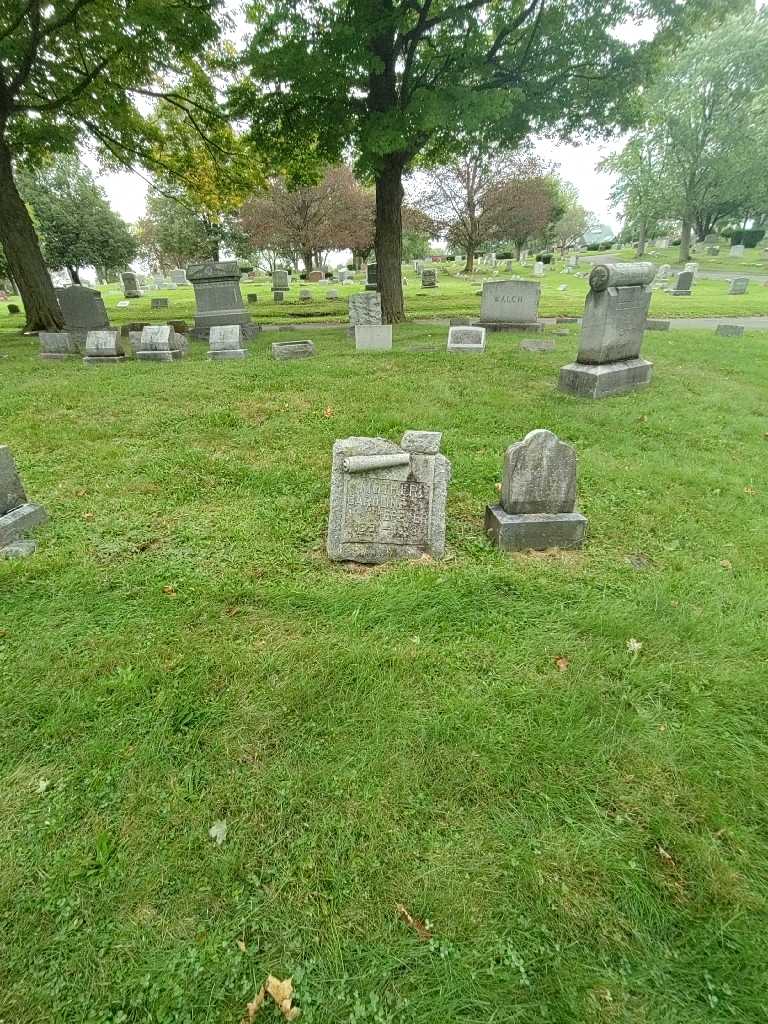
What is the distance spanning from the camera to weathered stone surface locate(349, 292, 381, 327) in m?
12.0

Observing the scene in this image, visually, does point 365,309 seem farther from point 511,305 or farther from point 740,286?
point 740,286

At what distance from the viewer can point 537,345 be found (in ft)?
34.2

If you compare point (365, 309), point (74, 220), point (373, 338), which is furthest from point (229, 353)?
point (74, 220)

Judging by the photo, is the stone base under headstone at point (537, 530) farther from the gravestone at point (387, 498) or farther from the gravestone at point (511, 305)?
the gravestone at point (511, 305)

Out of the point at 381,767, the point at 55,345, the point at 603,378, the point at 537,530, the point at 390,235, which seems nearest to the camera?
the point at 381,767

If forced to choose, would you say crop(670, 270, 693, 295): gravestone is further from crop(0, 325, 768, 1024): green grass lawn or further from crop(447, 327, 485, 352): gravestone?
crop(0, 325, 768, 1024): green grass lawn

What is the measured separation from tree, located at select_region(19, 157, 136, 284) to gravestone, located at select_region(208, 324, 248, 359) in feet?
89.6

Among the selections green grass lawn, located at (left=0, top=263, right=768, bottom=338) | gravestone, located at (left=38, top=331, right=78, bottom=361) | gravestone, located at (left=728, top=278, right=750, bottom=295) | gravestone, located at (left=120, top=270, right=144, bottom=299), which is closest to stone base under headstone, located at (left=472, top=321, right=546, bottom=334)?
green grass lawn, located at (left=0, top=263, right=768, bottom=338)

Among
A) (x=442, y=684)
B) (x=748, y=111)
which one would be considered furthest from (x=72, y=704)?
(x=748, y=111)

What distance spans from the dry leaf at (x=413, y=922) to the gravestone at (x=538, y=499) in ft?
8.00

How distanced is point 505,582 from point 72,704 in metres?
2.61

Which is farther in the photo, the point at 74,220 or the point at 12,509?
the point at 74,220

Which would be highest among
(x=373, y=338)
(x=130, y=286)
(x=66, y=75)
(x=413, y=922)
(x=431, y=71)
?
(x=66, y=75)

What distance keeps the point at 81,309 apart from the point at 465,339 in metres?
11.3
